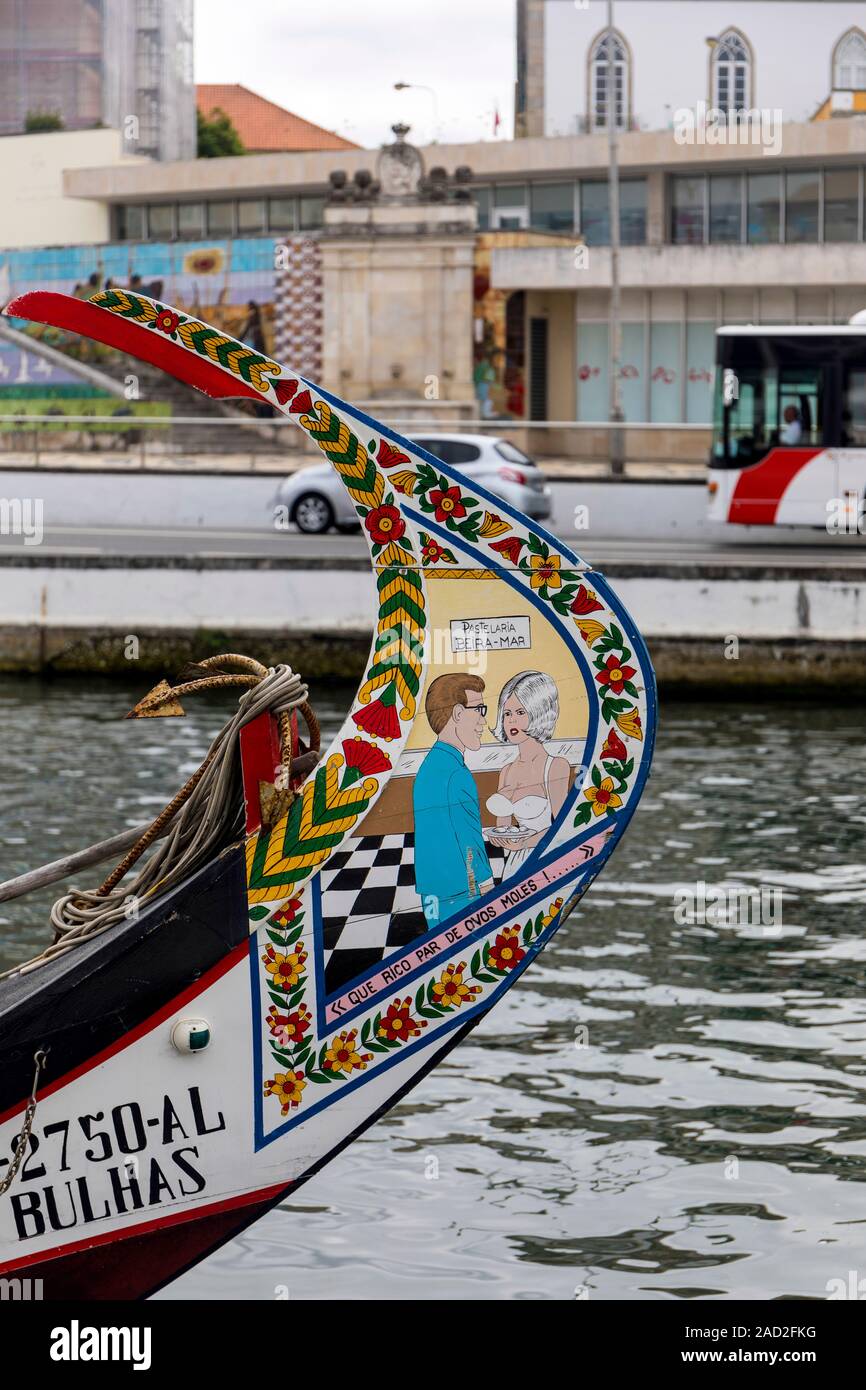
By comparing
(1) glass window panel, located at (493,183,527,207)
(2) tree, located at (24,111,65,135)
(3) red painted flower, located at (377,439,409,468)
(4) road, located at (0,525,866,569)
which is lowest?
(4) road, located at (0,525,866,569)

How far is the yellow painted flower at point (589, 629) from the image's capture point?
5988 mm

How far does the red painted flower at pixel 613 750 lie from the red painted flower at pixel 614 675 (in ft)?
0.46

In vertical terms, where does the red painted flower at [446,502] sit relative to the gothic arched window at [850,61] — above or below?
below

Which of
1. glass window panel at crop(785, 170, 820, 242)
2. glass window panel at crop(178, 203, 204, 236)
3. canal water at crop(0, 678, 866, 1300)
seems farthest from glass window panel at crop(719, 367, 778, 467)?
glass window panel at crop(178, 203, 204, 236)

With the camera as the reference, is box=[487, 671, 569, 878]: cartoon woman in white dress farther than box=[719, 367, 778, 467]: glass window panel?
No

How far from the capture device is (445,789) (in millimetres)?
5961

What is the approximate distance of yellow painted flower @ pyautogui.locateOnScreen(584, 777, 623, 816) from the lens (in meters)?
6.07

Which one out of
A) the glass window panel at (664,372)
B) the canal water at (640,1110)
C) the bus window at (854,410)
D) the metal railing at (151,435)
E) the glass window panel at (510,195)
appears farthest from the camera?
the glass window panel at (510,195)

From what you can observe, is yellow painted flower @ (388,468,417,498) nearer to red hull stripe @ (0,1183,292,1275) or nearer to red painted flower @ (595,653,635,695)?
red painted flower @ (595,653,635,695)

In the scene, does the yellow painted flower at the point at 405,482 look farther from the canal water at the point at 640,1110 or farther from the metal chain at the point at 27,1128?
the canal water at the point at 640,1110

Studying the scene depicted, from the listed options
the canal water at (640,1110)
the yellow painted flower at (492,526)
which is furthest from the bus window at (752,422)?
the yellow painted flower at (492,526)

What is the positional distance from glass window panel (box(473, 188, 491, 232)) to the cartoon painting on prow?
48.4m

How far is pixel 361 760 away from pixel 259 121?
248 feet

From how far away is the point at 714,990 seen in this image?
10.7 metres
